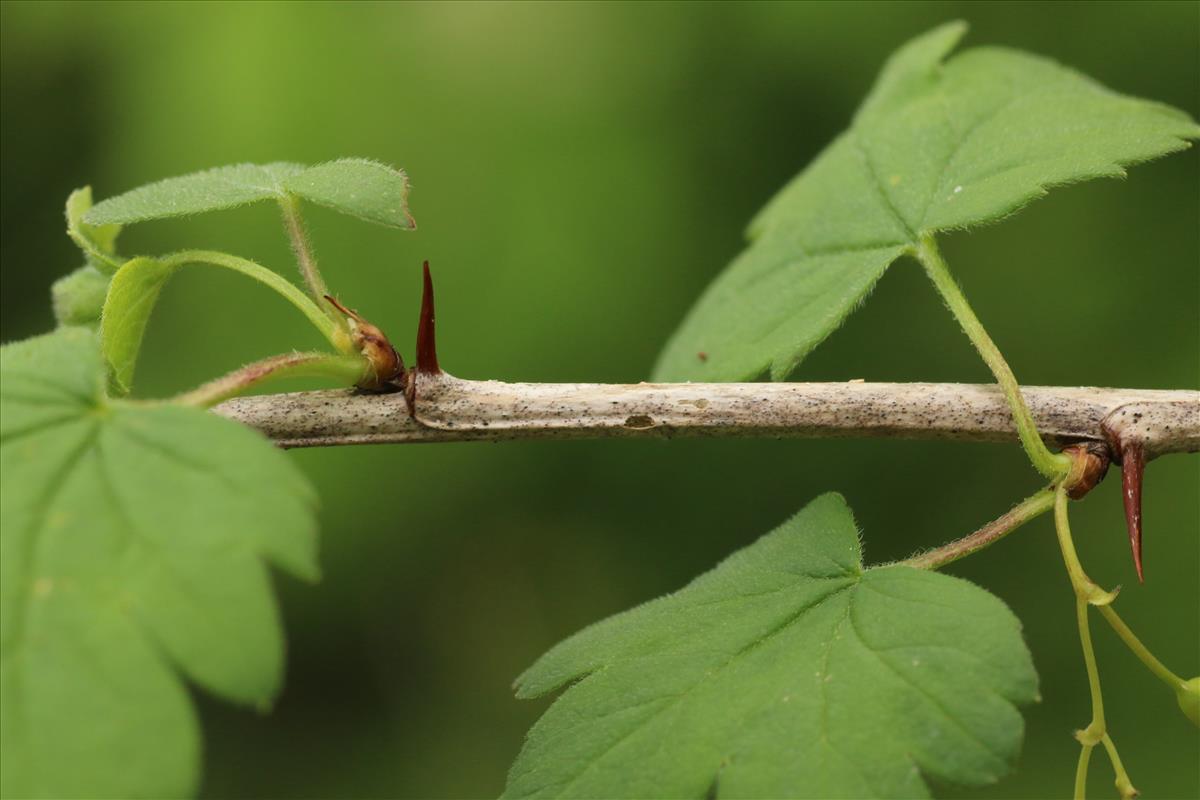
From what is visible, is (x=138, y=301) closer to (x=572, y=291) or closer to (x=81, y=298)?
(x=81, y=298)

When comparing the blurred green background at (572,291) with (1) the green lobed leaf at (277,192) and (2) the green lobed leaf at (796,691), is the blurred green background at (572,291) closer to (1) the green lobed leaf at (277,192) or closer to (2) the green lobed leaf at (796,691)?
(1) the green lobed leaf at (277,192)

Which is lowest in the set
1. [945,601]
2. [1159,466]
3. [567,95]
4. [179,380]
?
[1159,466]

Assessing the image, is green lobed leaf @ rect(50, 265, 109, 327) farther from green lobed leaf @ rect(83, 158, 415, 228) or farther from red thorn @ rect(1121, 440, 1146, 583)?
red thorn @ rect(1121, 440, 1146, 583)

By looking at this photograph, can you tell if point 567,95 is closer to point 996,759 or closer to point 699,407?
point 699,407

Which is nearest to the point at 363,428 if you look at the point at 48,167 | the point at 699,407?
the point at 699,407

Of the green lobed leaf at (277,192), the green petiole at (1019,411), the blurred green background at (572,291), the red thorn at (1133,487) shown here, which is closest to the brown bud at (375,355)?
the green lobed leaf at (277,192)

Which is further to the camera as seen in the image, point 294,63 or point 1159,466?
point 294,63
